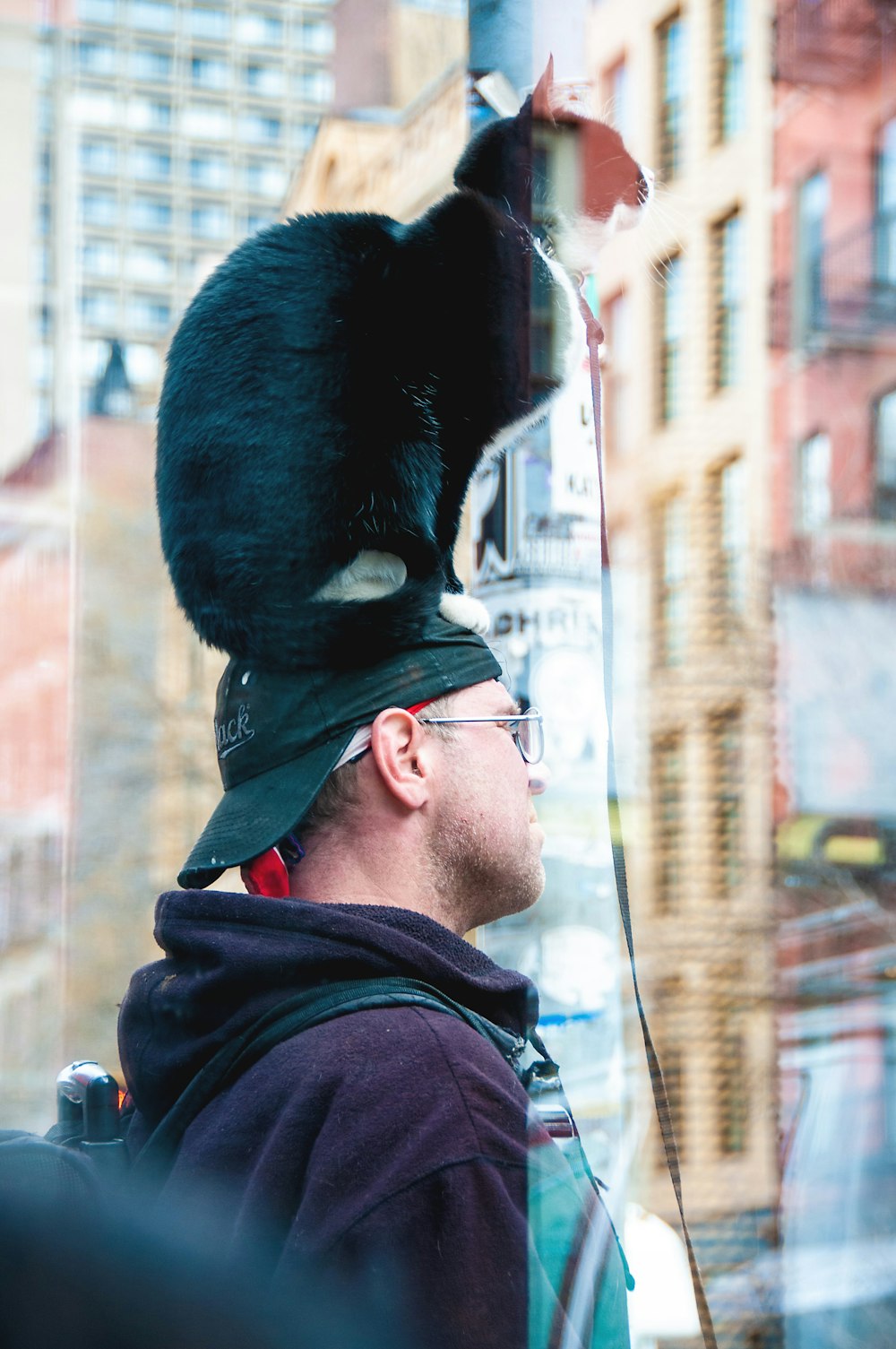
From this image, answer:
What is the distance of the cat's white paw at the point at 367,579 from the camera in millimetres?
1576

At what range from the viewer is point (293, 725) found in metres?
1.55

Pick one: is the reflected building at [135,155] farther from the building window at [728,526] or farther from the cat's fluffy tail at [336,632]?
the building window at [728,526]

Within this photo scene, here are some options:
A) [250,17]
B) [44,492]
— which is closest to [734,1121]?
[44,492]

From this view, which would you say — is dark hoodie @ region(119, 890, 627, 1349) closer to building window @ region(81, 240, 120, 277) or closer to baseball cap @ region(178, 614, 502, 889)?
baseball cap @ region(178, 614, 502, 889)

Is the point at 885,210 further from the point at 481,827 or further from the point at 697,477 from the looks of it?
the point at 481,827

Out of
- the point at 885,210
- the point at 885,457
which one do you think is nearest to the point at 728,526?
the point at 885,457

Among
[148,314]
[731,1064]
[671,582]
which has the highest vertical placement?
[148,314]

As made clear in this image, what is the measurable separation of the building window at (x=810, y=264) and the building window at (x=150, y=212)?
1.08m

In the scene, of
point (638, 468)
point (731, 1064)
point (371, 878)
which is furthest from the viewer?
point (731, 1064)

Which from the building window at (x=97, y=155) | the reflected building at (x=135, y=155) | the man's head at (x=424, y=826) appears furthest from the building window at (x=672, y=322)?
the building window at (x=97, y=155)

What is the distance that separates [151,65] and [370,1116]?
5.81 feet

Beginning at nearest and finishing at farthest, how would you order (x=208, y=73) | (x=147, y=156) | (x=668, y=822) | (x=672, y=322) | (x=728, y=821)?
(x=672, y=322)
(x=208, y=73)
(x=147, y=156)
(x=668, y=822)
(x=728, y=821)

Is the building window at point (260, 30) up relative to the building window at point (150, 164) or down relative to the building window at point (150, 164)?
up

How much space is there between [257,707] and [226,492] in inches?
9.6
